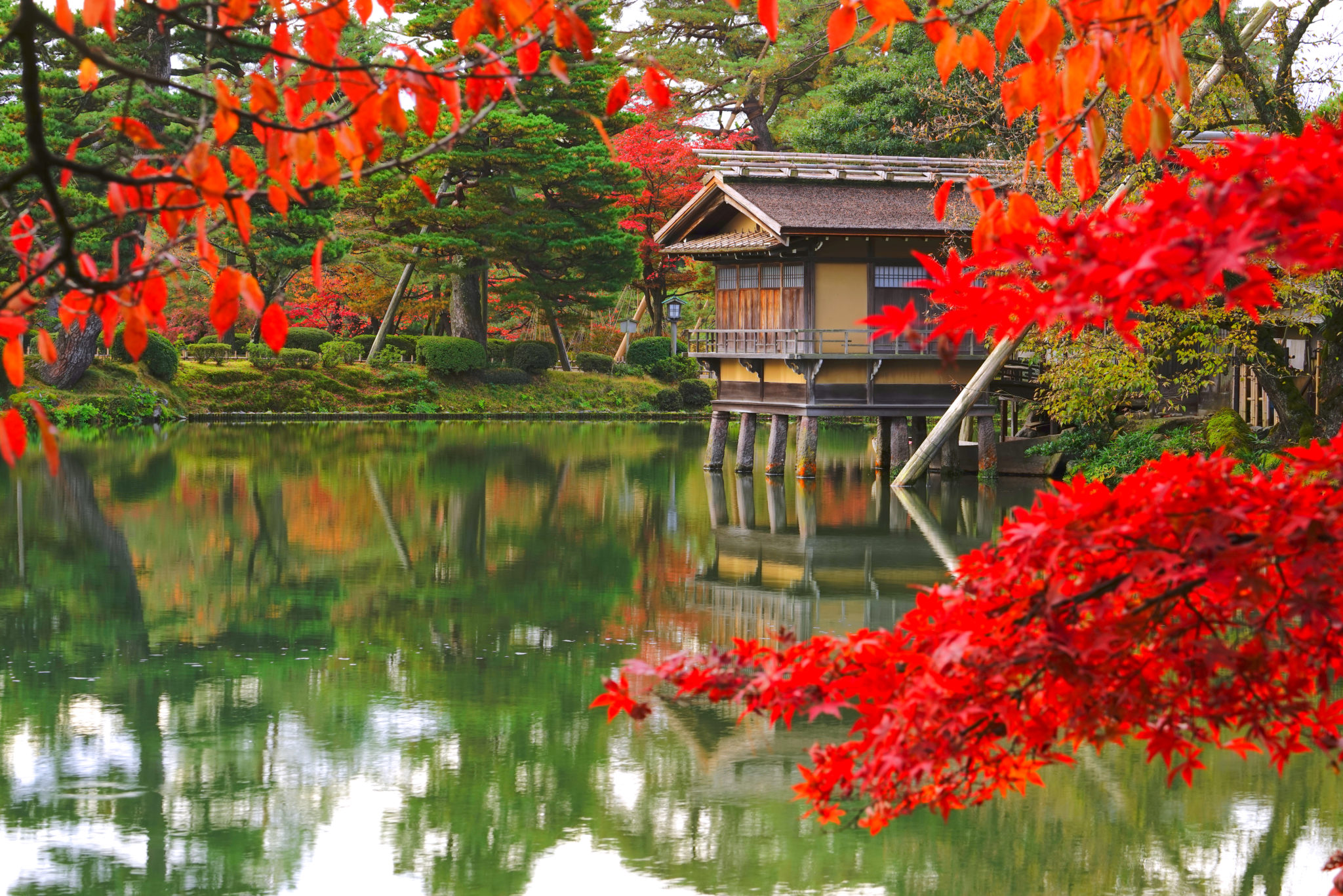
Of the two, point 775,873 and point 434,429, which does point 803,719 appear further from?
point 434,429

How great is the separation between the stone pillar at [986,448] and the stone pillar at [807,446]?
8.68 ft

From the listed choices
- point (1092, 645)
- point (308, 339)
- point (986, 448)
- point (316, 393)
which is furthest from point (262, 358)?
point (1092, 645)

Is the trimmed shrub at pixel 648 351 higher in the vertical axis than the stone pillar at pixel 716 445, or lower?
higher

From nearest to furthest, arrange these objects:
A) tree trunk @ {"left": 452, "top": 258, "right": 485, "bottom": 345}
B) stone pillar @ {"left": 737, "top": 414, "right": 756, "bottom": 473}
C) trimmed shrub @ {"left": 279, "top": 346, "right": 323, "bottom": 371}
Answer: stone pillar @ {"left": 737, "top": 414, "right": 756, "bottom": 473} < trimmed shrub @ {"left": 279, "top": 346, "right": 323, "bottom": 371} < tree trunk @ {"left": 452, "top": 258, "right": 485, "bottom": 345}

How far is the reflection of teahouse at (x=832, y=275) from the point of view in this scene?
69.8 feet

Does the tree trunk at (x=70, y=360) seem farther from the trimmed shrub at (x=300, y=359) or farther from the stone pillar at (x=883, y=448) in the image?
the stone pillar at (x=883, y=448)

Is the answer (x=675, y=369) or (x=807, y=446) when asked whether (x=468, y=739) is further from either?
(x=675, y=369)

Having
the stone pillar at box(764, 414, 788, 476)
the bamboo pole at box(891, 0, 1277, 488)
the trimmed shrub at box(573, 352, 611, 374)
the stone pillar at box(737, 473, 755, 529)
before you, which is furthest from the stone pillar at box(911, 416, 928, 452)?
the trimmed shrub at box(573, 352, 611, 374)

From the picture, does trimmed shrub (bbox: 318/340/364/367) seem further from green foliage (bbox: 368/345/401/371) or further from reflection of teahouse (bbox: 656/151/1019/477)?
reflection of teahouse (bbox: 656/151/1019/477)

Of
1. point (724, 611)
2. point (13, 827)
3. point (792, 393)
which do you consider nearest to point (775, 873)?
point (13, 827)

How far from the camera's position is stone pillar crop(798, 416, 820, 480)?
21812mm

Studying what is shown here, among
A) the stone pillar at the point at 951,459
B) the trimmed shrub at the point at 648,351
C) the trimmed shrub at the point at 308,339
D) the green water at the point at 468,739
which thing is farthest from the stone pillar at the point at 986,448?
the trimmed shrub at the point at 308,339

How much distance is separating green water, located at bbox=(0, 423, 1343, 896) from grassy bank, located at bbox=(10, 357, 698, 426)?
15.4m

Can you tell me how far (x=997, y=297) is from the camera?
2713 millimetres
